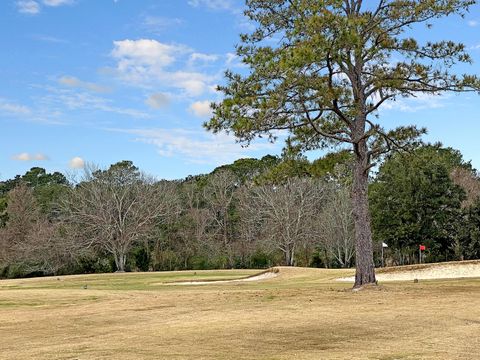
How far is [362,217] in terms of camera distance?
19.4 m

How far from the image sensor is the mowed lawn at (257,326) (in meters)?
8.92

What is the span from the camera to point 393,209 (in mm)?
48188

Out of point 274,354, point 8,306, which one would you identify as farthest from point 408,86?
point 8,306

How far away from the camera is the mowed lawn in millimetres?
8922

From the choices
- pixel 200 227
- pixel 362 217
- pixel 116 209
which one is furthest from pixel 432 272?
pixel 116 209

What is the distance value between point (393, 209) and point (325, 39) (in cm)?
3464

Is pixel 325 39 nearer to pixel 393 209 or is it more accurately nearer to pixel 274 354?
pixel 274 354

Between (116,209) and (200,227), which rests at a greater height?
(116,209)

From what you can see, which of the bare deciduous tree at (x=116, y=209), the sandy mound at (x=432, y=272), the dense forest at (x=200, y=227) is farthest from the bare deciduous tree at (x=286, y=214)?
the sandy mound at (x=432, y=272)

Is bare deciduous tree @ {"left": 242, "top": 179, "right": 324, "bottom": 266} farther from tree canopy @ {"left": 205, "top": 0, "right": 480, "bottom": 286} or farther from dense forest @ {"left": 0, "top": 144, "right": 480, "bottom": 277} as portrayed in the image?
tree canopy @ {"left": 205, "top": 0, "right": 480, "bottom": 286}

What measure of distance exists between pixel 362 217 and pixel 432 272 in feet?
45.9

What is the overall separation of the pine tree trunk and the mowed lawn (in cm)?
85

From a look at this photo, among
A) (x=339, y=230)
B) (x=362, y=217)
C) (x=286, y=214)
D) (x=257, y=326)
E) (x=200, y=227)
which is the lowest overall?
(x=257, y=326)

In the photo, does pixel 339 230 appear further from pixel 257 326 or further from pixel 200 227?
pixel 257 326
